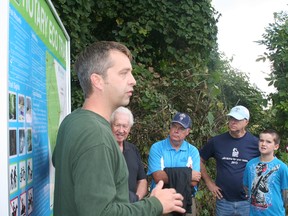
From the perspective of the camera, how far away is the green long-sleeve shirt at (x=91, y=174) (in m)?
1.45

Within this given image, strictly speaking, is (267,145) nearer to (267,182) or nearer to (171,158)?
(267,182)

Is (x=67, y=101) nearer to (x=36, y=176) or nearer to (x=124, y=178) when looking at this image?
(x=36, y=176)

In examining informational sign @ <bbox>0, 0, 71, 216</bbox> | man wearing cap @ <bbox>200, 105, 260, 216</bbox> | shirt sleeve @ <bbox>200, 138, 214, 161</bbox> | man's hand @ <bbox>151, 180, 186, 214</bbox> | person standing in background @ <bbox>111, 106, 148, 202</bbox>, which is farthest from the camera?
shirt sleeve @ <bbox>200, 138, 214, 161</bbox>

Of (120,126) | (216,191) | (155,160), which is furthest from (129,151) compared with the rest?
(216,191)

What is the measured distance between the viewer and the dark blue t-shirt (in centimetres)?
Answer: 448

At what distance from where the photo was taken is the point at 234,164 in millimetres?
4516

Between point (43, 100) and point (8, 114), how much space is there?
77 cm

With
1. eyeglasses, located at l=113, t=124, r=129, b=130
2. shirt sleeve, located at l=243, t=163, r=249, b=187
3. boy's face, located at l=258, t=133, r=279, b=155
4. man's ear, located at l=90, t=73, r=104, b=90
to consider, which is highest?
man's ear, located at l=90, t=73, r=104, b=90

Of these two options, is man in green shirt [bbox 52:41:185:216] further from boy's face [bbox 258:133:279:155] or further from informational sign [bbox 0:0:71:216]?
boy's face [bbox 258:133:279:155]

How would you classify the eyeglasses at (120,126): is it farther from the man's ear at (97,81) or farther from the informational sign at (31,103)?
the man's ear at (97,81)

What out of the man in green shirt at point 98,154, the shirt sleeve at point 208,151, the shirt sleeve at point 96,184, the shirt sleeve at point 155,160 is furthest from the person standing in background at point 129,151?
the shirt sleeve at point 96,184

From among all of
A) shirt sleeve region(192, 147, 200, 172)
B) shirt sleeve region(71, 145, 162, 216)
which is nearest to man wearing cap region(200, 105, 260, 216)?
shirt sleeve region(192, 147, 200, 172)

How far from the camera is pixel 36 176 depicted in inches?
78.5

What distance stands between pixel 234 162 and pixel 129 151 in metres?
1.49
